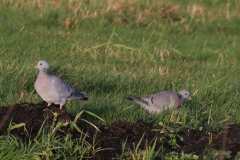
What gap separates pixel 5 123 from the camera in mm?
4258

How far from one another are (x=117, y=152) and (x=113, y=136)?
0.32 m

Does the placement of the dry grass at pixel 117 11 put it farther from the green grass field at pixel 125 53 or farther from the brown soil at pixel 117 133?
the brown soil at pixel 117 133

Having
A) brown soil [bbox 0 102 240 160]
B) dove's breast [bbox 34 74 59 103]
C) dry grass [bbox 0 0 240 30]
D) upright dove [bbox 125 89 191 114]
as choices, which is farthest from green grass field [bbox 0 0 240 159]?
dove's breast [bbox 34 74 59 103]

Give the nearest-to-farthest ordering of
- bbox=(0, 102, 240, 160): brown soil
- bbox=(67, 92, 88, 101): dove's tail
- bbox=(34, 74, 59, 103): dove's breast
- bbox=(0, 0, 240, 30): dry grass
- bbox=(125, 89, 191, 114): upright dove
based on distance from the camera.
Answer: bbox=(0, 102, 240, 160): brown soil, bbox=(34, 74, 59, 103): dove's breast, bbox=(67, 92, 88, 101): dove's tail, bbox=(125, 89, 191, 114): upright dove, bbox=(0, 0, 240, 30): dry grass

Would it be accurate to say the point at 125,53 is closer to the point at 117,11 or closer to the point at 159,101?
the point at 117,11

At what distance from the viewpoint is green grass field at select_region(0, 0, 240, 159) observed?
5.94m

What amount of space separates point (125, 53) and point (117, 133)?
436cm

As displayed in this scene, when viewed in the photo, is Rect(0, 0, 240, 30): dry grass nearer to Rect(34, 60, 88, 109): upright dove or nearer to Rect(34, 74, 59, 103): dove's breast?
Rect(34, 60, 88, 109): upright dove

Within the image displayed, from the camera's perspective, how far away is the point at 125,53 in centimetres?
876

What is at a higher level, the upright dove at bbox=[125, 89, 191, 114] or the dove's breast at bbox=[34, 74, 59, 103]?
the dove's breast at bbox=[34, 74, 59, 103]

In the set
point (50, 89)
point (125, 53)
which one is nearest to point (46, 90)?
point (50, 89)

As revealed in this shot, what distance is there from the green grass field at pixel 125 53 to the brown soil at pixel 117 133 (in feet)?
1.06

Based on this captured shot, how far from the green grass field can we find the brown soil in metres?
0.32

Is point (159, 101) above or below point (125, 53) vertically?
above
